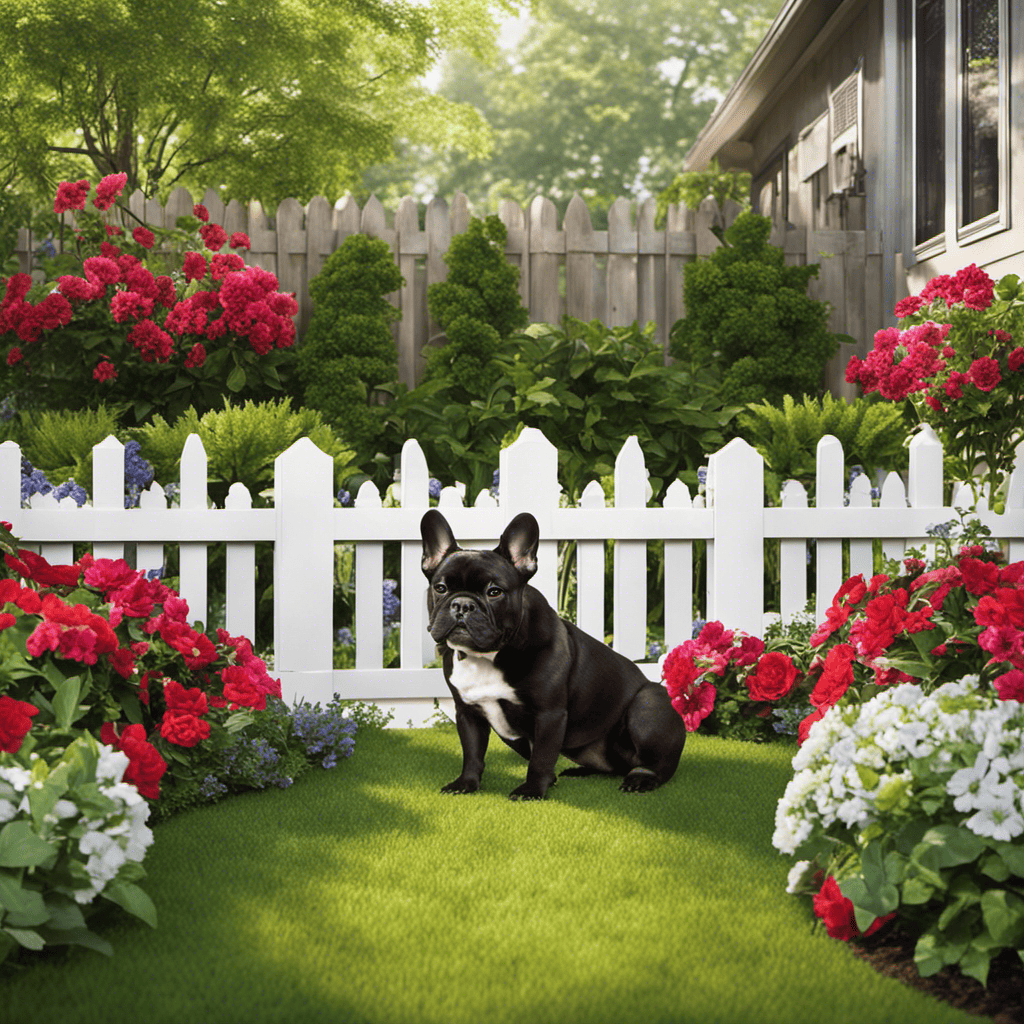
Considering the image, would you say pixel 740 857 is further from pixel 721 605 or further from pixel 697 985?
pixel 721 605

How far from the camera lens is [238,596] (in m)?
4.30

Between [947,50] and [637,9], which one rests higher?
[637,9]

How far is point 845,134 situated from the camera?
886 centimetres

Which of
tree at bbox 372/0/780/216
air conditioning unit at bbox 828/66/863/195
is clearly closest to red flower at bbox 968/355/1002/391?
air conditioning unit at bbox 828/66/863/195

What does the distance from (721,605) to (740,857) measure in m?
1.86

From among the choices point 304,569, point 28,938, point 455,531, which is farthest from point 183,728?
point 455,531

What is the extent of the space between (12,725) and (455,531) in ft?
7.78

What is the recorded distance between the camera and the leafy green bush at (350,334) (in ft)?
22.1

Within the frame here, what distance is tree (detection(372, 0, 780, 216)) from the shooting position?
29.2 metres

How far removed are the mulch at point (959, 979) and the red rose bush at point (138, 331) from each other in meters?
4.95

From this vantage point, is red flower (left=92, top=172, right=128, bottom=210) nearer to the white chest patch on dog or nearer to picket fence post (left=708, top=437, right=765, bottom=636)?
picket fence post (left=708, top=437, right=765, bottom=636)

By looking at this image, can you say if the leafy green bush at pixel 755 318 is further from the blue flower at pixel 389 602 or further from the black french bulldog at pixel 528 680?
the black french bulldog at pixel 528 680

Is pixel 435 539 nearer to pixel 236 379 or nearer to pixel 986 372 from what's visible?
pixel 986 372

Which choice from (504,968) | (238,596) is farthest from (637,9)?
(504,968)
